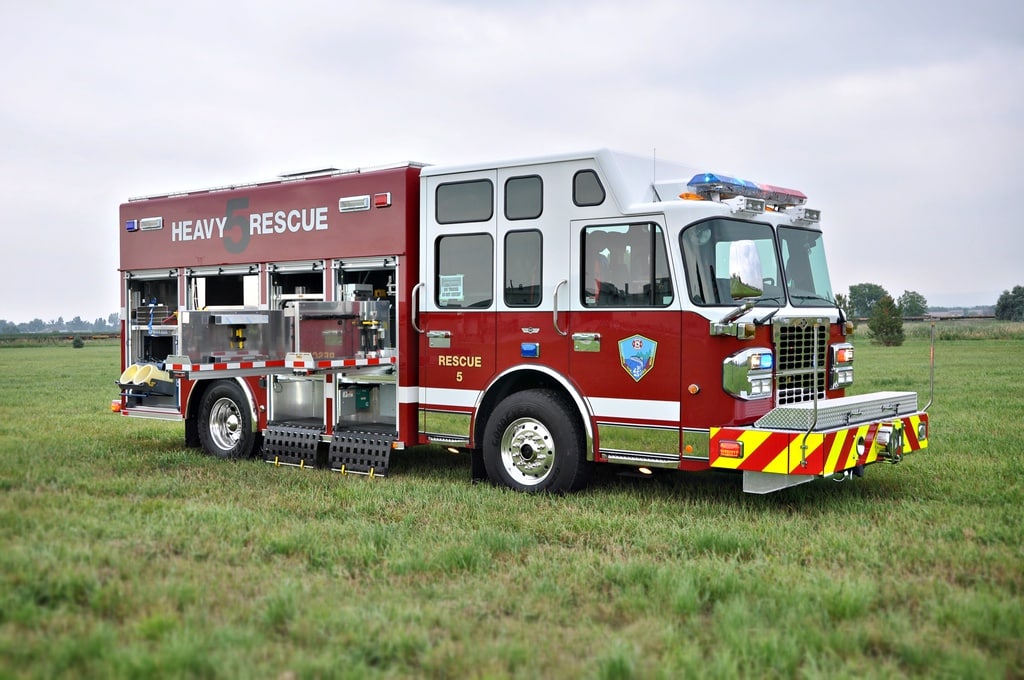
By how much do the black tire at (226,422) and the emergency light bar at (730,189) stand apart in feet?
18.7

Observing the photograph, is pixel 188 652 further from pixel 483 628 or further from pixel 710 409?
pixel 710 409

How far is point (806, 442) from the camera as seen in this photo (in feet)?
24.1

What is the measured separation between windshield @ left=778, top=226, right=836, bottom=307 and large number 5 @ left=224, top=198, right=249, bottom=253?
5883mm

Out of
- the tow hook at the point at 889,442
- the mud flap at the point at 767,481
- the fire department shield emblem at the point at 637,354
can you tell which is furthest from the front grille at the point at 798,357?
the fire department shield emblem at the point at 637,354

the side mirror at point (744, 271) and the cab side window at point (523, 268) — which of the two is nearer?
the side mirror at point (744, 271)

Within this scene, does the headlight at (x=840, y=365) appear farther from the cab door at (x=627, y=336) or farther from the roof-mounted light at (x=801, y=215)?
the cab door at (x=627, y=336)

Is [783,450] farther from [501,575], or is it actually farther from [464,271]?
[464,271]

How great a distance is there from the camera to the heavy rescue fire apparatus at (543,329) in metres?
7.70

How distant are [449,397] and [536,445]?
1.09m

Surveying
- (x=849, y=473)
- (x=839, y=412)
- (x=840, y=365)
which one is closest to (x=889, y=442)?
(x=849, y=473)

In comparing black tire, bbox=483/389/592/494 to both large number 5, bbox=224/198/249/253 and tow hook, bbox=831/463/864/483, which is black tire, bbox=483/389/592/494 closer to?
tow hook, bbox=831/463/864/483

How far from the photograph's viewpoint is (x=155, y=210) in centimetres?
1199

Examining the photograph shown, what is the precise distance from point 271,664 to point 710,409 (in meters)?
4.29

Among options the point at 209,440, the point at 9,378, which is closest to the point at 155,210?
the point at 209,440
